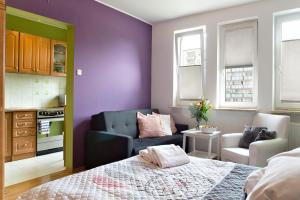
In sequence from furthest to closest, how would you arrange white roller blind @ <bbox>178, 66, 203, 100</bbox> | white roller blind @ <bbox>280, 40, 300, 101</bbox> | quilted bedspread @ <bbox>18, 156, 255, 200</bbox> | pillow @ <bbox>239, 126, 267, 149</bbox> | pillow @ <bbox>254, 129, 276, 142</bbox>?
white roller blind @ <bbox>178, 66, 203, 100</bbox> < white roller blind @ <bbox>280, 40, 300, 101</bbox> < pillow @ <bbox>239, 126, 267, 149</bbox> < pillow @ <bbox>254, 129, 276, 142</bbox> < quilted bedspread @ <bbox>18, 156, 255, 200</bbox>

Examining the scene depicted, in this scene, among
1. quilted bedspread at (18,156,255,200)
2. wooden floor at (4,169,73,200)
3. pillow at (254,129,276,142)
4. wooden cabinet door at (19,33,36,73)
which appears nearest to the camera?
quilted bedspread at (18,156,255,200)

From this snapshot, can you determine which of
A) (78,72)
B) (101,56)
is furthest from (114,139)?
(101,56)

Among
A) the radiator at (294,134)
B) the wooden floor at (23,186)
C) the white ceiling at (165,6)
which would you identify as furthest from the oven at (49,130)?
the radiator at (294,134)

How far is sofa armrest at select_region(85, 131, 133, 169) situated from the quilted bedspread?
1124 mm

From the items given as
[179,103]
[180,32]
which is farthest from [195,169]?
[180,32]

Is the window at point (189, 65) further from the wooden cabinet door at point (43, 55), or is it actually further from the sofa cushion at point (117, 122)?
the wooden cabinet door at point (43, 55)

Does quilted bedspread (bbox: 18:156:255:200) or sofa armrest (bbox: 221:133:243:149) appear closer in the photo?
quilted bedspread (bbox: 18:156:255:200)

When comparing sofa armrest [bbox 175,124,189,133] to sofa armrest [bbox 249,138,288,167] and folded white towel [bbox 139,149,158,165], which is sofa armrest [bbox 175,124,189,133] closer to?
sofa armrest [bbox 249,138,288,167]

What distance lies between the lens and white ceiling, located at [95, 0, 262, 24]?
3643 mm

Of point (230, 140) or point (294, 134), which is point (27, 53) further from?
point (294, 134)

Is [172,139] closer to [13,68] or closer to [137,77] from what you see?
[137,77]

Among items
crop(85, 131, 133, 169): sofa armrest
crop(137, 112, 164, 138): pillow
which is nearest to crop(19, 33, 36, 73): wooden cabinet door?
crop(85, 131, 133, 169): sofa armrest

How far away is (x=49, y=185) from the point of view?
4.48 feet

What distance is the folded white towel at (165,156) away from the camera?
179 centimetres
